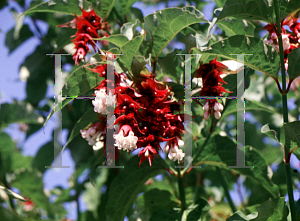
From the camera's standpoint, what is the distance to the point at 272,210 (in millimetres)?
1169

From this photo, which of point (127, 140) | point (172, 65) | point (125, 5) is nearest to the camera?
point (127, 140)

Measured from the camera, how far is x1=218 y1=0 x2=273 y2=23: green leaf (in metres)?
1.10

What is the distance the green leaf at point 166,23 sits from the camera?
1158 millimetres

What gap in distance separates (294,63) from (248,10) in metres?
0.28

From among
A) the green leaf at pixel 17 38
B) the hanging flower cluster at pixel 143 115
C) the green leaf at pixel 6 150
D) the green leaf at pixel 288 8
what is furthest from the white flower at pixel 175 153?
the green leaf at pixel 17 38

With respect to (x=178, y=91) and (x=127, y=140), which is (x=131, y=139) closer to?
(x=127, y=140)

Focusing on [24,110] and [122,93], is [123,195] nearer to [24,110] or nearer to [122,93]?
[122,93]

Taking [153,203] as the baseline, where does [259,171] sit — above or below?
above

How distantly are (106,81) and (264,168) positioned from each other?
2.87ft

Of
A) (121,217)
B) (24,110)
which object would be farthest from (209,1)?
(121,217)

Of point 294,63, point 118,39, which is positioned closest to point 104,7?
point 118,39

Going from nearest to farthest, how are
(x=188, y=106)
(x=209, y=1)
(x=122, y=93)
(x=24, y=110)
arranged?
1. (x=122, y=93)
2. (x=188, y=106)
3. (x=24, y=110)
4. (x=209, y=1)

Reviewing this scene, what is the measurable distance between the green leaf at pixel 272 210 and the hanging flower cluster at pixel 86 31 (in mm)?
974

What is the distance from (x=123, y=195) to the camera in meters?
1.41
